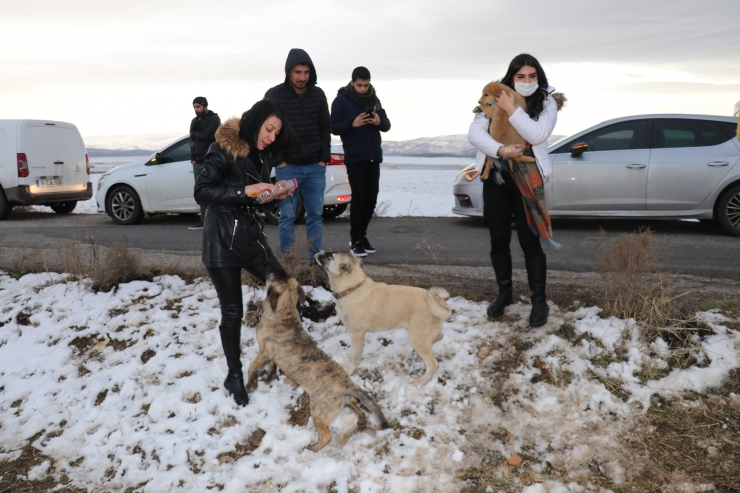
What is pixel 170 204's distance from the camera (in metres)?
11.1

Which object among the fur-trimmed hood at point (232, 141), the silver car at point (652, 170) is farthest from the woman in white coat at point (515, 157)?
the silver car at point (652, 170)

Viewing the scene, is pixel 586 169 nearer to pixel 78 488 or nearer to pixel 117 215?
pixel 78 488

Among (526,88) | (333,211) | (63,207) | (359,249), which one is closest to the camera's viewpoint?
(526,88)

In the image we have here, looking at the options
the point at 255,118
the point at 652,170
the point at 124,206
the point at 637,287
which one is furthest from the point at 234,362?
the point at 124,206

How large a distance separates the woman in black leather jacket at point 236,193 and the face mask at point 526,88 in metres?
1.82

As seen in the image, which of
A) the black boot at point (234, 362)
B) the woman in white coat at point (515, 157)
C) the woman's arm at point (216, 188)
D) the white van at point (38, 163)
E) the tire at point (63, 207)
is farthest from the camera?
the tire at point (63, 207)

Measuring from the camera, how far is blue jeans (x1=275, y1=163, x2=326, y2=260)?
5.91 m

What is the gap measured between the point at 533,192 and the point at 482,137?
1.96 ft

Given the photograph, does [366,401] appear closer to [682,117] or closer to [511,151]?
[511,151]

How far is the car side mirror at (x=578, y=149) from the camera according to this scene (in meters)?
8.79

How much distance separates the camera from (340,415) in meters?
4.16

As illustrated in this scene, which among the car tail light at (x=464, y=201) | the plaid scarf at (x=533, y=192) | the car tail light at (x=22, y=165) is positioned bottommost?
the car tail light at (x=464, y=201)

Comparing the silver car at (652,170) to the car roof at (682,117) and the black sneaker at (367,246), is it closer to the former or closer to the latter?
the car roof at (682,117)

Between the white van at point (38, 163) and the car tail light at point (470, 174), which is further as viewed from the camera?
the white van at point (38, 163)
